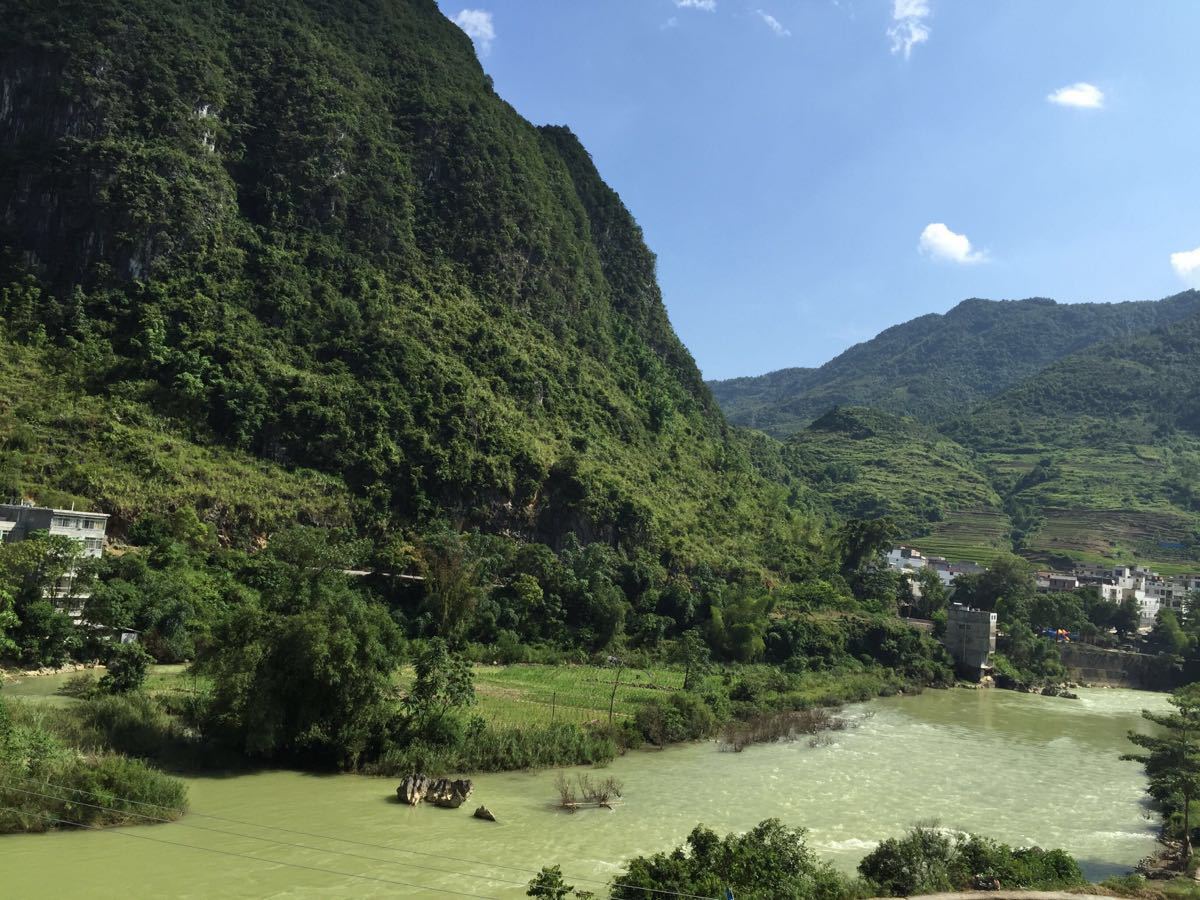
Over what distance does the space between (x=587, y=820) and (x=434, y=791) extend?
428 centimetres

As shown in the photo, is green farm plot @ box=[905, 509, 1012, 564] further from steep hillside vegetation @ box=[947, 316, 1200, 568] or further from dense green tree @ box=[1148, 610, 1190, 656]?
dense green tree @ box=[1148, 610, 1190, 656]

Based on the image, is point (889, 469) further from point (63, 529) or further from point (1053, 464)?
point (63, 529)

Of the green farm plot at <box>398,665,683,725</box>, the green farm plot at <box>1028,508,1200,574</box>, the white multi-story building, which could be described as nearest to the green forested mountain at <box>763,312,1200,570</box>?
the green farm plot at <box>1028,508,1200,574</box>

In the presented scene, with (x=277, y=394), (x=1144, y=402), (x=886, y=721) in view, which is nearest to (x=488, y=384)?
(x=277, y=394)

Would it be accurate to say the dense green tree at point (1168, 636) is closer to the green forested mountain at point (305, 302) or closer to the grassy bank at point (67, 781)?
the green forested mountain at point (305, 302)

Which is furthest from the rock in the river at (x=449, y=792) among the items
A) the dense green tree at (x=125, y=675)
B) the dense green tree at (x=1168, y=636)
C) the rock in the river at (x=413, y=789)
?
the dense green tree at (x=1168, y=636)

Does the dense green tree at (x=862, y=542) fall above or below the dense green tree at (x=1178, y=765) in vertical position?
above

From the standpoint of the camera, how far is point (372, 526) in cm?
5619

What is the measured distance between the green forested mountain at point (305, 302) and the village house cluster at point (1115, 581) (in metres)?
17.1

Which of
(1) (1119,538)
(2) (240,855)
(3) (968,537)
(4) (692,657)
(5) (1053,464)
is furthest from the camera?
(5) (1053,464)

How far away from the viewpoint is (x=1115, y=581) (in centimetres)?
8638

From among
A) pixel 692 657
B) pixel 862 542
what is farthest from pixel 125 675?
pixel 862 542

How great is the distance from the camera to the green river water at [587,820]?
1733 cm

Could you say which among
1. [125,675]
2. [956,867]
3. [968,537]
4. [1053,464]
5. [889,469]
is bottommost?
[125,675]
